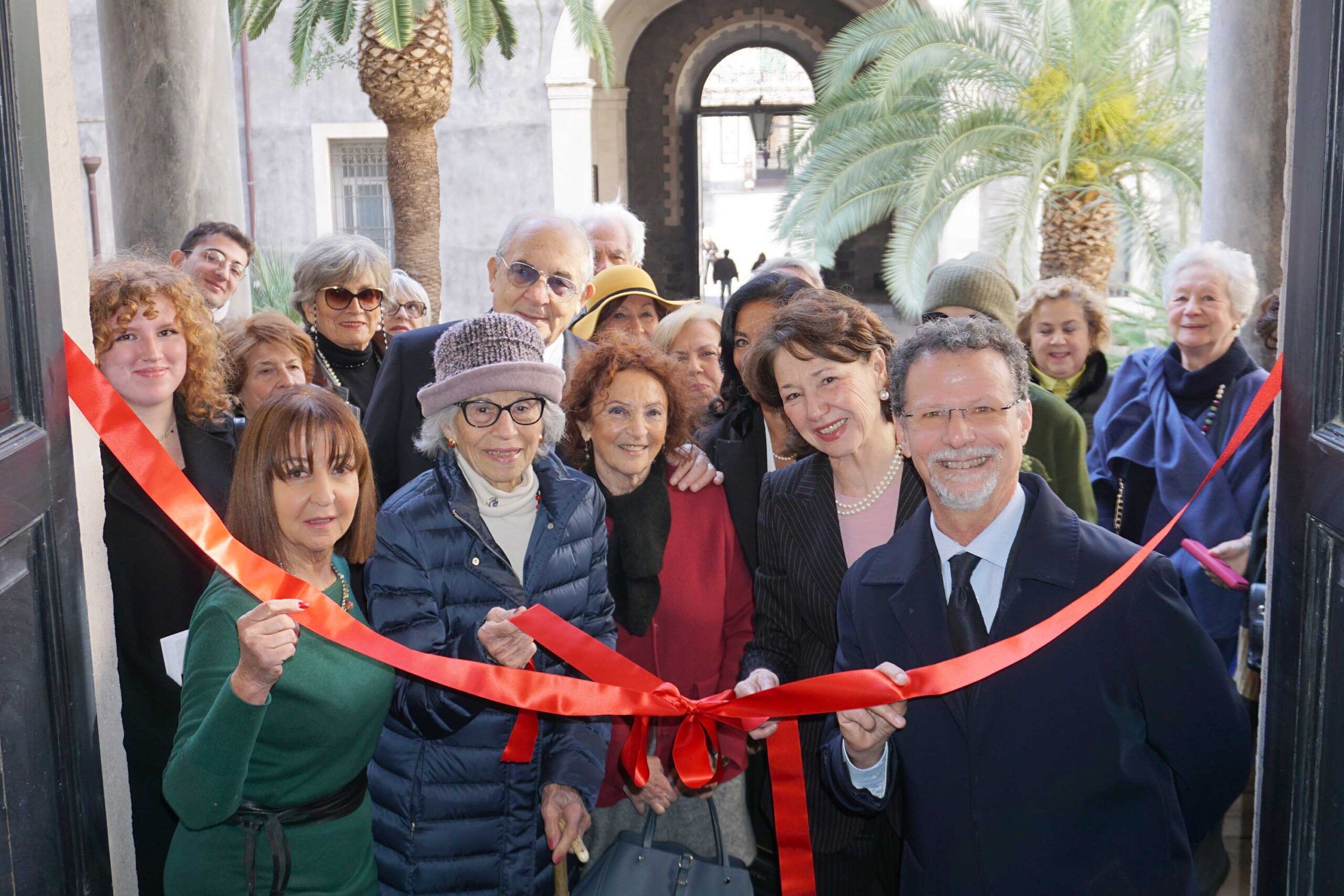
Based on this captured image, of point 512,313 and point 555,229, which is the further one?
point 555,229

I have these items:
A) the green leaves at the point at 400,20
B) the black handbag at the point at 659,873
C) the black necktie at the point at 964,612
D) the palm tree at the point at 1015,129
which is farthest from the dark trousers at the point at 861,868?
the green leaves at the point at 400,20

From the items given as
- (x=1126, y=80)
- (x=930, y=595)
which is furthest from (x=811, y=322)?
(x=1126, y=80)

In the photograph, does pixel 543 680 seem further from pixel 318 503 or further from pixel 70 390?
pixel 70 390

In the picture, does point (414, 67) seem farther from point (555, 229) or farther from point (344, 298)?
point (555, 229)

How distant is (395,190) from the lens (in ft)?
42.6

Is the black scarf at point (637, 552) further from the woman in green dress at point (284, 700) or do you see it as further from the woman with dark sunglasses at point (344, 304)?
the woman with dark sunglasses at point (344, 304)

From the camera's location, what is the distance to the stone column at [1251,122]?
7.55 metres

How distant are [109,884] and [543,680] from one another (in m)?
1.02

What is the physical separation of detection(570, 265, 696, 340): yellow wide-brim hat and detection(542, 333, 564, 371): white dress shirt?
637 mm

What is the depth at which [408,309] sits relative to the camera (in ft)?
23.0

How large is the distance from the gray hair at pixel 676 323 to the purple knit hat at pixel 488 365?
146cm

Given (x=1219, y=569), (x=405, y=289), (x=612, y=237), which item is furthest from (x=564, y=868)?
(x=405, y=289)

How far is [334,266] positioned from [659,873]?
308 centimetres

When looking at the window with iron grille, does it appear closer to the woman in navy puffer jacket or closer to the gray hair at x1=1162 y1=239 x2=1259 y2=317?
the gray hair at x1=1162 y1=239 x2=1259 y2=317
